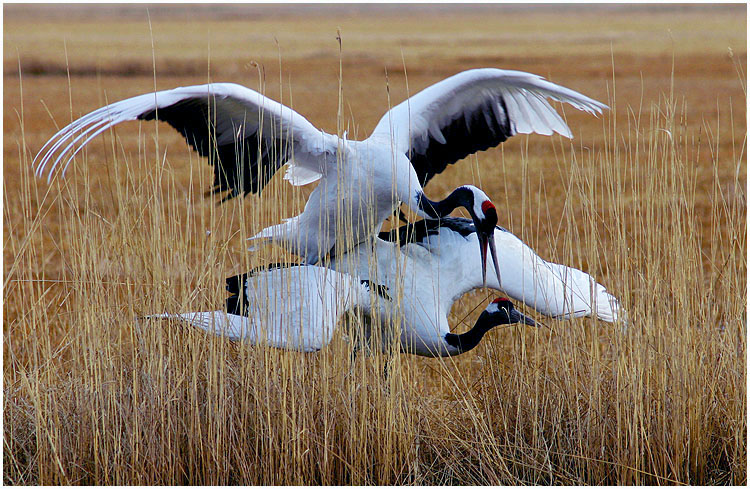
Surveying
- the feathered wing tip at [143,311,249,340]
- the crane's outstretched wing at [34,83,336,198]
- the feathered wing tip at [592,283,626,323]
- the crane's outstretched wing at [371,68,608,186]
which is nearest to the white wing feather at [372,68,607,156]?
the crane's outstretched wing at [371,68,608,186]

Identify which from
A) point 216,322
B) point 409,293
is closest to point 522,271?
point 409,293

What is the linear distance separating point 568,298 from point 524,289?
0.53 feet

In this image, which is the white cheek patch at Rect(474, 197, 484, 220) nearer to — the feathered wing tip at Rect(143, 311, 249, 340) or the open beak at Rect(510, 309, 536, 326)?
the open beak at Rect(510, 309, 536, 326)

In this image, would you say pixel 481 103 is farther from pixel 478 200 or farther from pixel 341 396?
pixel 341 396

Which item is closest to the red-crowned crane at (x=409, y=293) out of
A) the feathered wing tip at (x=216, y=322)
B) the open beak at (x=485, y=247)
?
the feathered wing tip at (x=216, y=322)

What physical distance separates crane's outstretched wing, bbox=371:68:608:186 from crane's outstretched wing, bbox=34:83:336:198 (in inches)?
11.6

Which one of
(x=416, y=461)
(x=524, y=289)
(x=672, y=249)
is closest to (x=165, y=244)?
(x=416, y=461)

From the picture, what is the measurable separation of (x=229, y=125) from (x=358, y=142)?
1.59ft

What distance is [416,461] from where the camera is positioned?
2518 millimetres

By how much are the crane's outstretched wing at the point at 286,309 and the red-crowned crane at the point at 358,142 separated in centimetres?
13

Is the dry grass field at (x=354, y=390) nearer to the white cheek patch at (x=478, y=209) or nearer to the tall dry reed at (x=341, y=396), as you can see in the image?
the tall dry reed at (x=341, y=396)

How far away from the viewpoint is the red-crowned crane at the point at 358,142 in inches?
114

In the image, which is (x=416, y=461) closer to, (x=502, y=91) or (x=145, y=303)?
(x=145, y=303)

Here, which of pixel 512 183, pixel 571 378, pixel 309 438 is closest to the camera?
pixel 309 438
